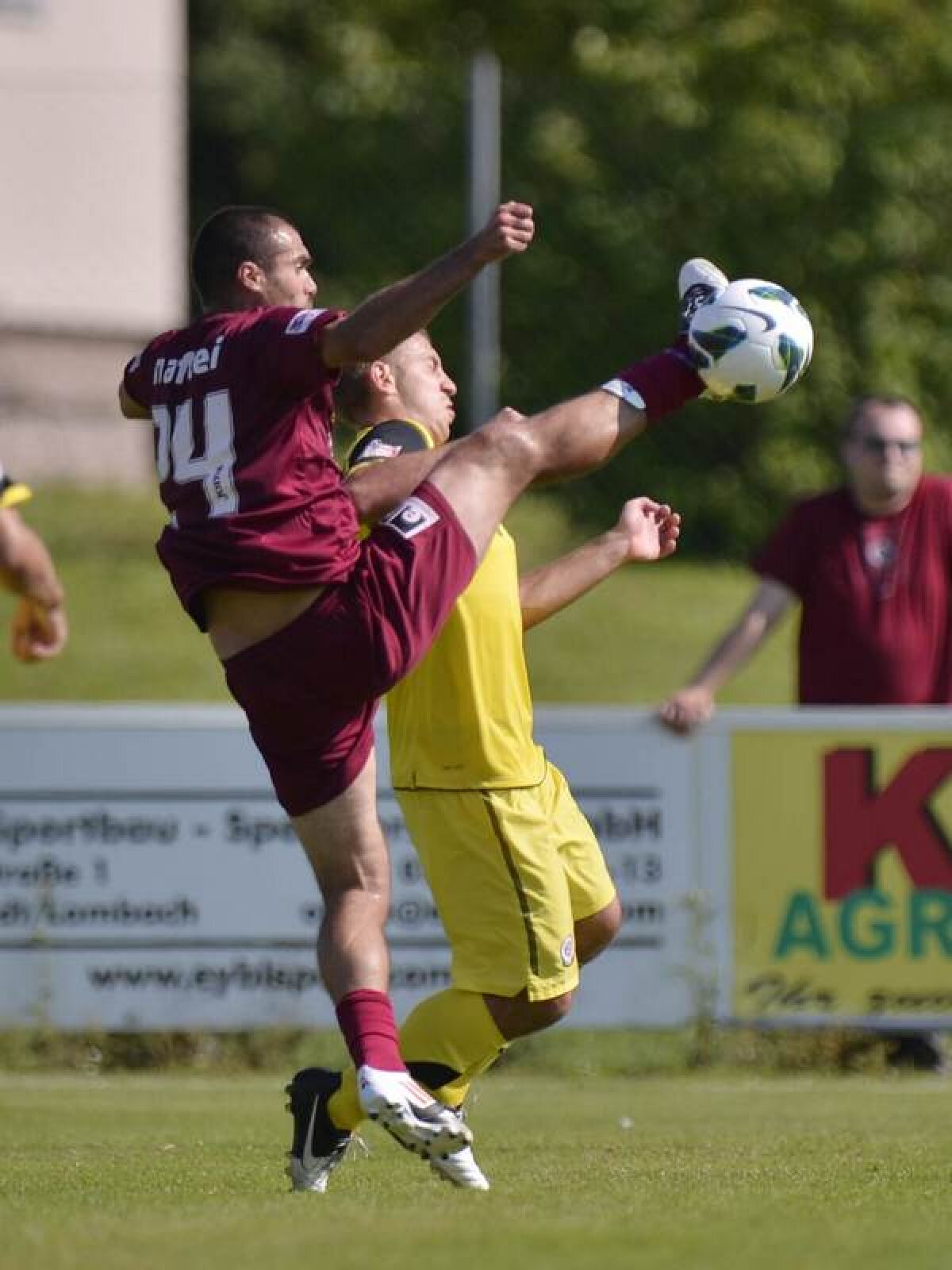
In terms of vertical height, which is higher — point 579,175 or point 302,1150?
point 579,175

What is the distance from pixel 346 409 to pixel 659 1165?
196cm

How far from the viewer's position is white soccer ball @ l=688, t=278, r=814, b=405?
5.74 metres

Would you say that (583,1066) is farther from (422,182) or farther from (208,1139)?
(422,182)

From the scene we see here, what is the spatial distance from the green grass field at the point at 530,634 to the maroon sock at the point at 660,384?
9406 millimetres

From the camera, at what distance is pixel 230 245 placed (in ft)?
19.4

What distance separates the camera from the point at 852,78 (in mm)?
21734

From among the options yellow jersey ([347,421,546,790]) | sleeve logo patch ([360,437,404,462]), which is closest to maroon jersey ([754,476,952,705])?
yellow jersey ([347,421,546,790])

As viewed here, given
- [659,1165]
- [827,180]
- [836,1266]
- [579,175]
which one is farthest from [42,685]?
[836,1266]

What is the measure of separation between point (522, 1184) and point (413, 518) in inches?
57.6

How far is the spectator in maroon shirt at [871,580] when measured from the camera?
951 cm

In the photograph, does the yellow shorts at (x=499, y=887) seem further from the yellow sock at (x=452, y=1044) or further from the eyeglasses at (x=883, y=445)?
the eyeglasses at (x=883, y=445)

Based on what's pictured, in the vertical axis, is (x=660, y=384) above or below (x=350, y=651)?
above

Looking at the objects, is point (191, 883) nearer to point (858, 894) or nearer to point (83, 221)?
point (858, 894)

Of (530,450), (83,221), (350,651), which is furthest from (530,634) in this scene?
(350,651)
